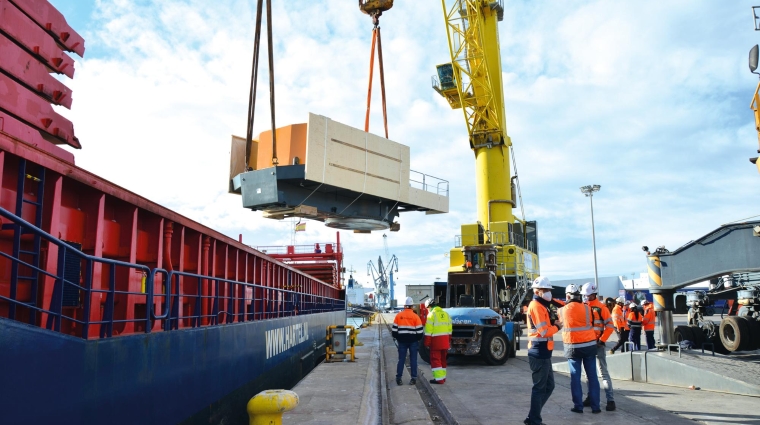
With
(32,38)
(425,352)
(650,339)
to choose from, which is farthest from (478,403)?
(650,339)

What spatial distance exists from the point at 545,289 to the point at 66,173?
17.6 feet

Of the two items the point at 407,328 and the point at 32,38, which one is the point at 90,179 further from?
the point at 407,328

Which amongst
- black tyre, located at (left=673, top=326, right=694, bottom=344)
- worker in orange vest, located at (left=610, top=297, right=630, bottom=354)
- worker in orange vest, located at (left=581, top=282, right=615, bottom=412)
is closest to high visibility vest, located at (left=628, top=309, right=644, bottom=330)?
worker in orange vest, located at (left=610, top=297, right=630, bottom=354)

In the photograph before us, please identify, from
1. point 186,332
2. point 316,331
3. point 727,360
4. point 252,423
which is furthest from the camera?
point 316,331

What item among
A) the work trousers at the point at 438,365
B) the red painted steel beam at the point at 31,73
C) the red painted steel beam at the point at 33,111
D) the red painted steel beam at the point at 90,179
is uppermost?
the red painted steel beam at the point at 31,73

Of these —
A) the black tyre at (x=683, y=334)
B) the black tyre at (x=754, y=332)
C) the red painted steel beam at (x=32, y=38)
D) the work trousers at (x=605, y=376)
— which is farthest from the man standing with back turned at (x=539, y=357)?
the red painted steel beam at (x=32, y=38)

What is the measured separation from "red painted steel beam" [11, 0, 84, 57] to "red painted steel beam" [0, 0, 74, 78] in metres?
0.12

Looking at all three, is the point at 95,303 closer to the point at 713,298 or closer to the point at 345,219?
the point at 345,219

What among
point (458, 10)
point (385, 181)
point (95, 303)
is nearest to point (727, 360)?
point (385, 181)

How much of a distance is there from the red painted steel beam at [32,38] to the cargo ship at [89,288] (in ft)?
0.06

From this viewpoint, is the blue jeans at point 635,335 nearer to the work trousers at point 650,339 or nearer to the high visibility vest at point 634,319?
the high visibility vest at point 634,319

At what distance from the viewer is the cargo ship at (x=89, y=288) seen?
374cm

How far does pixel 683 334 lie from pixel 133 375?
36.9ft

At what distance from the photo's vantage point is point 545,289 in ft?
22.2
